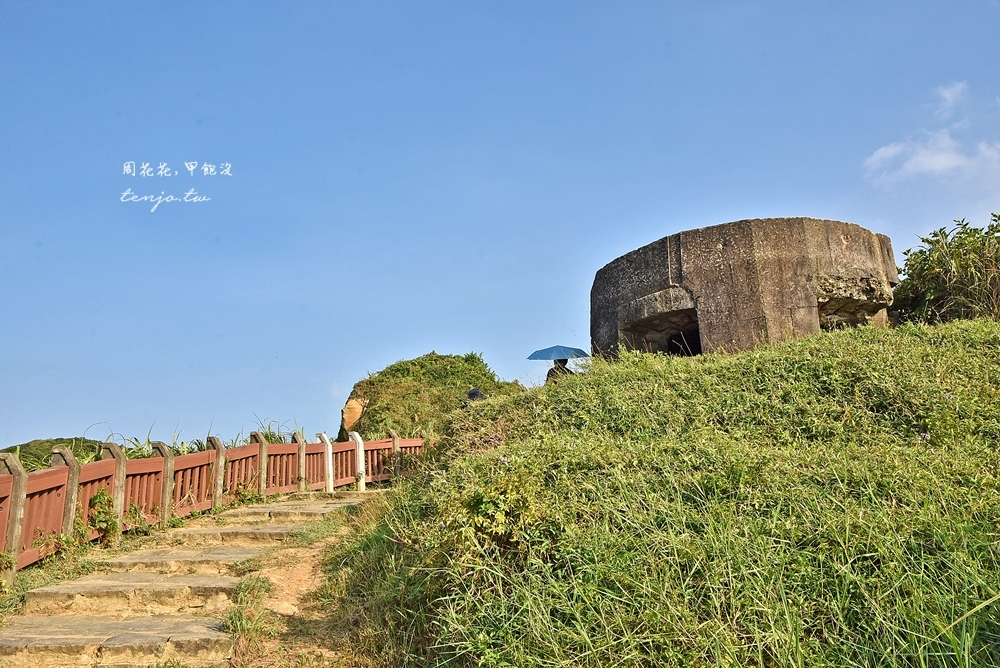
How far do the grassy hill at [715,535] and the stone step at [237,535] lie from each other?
1620 mm

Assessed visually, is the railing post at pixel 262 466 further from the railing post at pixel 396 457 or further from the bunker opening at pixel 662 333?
the bunker opening at pixel 662 333

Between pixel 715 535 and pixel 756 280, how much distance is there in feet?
18.7

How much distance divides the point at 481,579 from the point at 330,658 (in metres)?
1.29

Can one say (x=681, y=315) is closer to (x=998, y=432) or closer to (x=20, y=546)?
(x=998, y=432)

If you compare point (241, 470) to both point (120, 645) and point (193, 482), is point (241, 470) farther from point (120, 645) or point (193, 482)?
point (120, 645)

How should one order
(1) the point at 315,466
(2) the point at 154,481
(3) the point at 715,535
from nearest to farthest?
(3) the point at 715,535 → (2) the point at 154,481 → (1) the point at 315,466

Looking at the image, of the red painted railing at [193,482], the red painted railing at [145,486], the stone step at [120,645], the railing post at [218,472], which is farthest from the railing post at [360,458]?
the stone step at [120,645]

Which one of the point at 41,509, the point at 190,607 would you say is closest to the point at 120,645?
the point at 190,607

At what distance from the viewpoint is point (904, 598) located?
2.88 metres

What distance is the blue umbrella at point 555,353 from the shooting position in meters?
13.9

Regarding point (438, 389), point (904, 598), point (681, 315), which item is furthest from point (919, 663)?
point (438, 389)

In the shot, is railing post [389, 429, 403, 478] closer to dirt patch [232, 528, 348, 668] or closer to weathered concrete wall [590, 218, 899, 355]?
weathered concrete wall [590, 218, 899, 355]

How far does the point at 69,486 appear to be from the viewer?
6762 mm

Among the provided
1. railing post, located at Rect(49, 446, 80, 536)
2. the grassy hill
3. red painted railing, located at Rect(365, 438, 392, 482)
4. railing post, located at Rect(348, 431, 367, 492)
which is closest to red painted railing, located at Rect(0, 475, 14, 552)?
railing post, located at Rect(49, 446, 80, 536)
